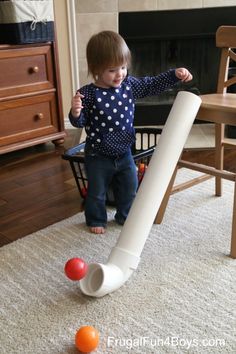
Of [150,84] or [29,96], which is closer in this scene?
[150,84]

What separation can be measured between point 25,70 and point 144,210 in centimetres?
132

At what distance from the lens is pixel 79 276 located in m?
1.01

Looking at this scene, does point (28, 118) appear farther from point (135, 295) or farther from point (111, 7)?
point (135, 295)

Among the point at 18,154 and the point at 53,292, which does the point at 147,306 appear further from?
the point at 18,154

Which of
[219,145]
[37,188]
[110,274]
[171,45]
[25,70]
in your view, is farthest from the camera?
[171,45]

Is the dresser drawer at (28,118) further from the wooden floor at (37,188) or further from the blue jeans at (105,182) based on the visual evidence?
the blue jeans at (105,182)

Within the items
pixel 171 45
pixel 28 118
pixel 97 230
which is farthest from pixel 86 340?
pixel 171 45

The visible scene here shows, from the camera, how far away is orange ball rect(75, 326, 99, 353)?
2.73 feet

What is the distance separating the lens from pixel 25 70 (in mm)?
2037

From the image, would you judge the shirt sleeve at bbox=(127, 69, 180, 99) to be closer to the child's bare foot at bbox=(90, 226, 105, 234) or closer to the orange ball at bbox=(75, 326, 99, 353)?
the child's bare foot at bbox=(90, 226, 105, 234)

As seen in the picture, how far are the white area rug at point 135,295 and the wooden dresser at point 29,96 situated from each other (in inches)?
33.8

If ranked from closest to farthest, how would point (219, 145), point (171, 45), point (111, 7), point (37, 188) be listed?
point (219, 145) → point (37, 188) → point (111, 7) → point (171, 45)

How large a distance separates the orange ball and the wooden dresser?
54.2 inches

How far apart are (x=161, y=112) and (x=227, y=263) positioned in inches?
58.9
